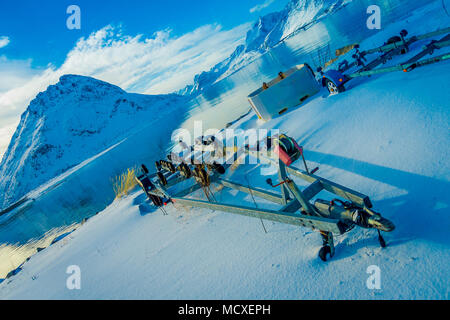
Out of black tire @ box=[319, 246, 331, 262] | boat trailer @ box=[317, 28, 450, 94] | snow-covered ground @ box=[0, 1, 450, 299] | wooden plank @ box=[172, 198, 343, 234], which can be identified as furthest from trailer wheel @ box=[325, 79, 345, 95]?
black tire @ box=[319, 246, 331, 262]

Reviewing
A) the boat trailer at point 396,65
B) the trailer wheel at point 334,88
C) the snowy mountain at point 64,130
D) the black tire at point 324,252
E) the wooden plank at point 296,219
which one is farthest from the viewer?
the snowy mountain at point 64,130

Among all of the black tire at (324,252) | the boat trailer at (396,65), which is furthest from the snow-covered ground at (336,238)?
the boat trailer at (396,65)

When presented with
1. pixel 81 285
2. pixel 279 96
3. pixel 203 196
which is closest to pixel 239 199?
pixel 203 196

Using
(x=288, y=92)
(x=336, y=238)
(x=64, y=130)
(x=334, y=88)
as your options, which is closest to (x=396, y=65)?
(x=334, y=88)

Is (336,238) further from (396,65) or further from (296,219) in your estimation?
(396,65)

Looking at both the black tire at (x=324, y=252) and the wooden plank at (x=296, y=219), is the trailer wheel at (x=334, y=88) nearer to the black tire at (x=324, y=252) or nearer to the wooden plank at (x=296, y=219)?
the wooden plank at (x=296, y=219)
